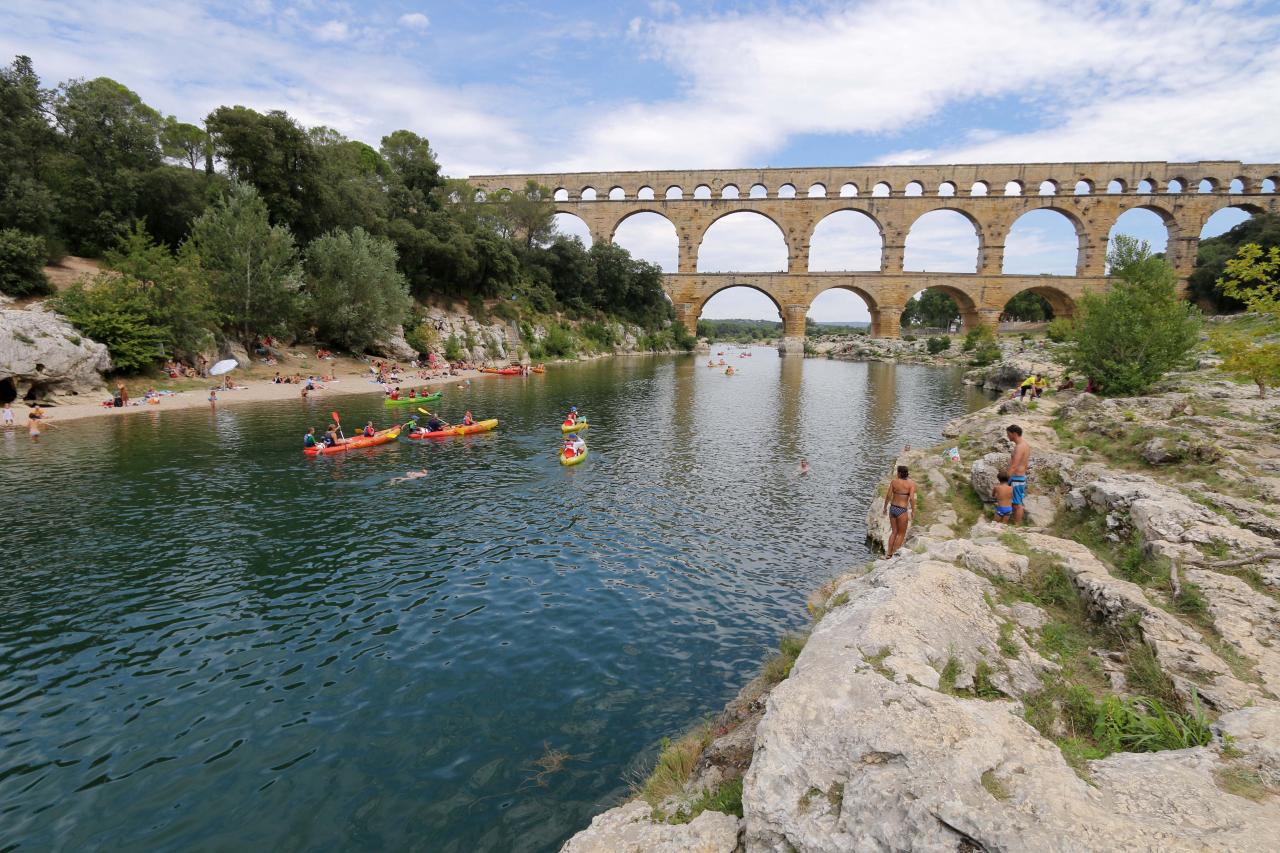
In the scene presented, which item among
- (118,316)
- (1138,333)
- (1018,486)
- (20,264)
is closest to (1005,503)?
(1018,486)

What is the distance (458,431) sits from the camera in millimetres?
20688

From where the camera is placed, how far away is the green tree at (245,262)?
30141 mm

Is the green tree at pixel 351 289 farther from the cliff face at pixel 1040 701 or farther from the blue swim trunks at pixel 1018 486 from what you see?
the cliff face at pixel 1040 701

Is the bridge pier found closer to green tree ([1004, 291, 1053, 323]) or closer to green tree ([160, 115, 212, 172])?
green tree ([1004, 291, 1053, 323])

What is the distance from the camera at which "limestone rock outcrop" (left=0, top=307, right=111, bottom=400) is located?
2059cm

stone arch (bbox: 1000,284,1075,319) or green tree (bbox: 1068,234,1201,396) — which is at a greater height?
stone arch (bbox: 1000,284,1075,319)

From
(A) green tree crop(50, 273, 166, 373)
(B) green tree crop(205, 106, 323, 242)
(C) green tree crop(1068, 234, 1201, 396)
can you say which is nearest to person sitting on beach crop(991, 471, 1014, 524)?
(C) green tree crop(1068, 234, 1201, 396)

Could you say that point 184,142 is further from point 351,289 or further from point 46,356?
point 46,356

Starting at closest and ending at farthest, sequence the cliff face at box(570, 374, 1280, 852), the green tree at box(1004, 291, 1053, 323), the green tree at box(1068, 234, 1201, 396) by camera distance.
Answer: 1. the cliff face at box(570, 374, 1280, 852)
2. the green tree at box(1068, 234, 1201, 396)
3. the green tree at box(1004, 291, 1053, 323)

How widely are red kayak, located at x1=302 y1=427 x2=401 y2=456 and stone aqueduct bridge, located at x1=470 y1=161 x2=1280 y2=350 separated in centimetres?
4947

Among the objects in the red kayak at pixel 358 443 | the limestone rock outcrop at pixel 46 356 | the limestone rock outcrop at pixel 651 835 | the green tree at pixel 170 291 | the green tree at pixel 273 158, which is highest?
the green tree at pixel 273 158

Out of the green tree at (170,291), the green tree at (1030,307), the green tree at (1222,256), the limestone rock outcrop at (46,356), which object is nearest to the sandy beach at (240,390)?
the limestone rock outcrop at (46,356)

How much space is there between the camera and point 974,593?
5.36 meters

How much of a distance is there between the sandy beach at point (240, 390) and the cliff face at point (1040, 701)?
26.3 m
